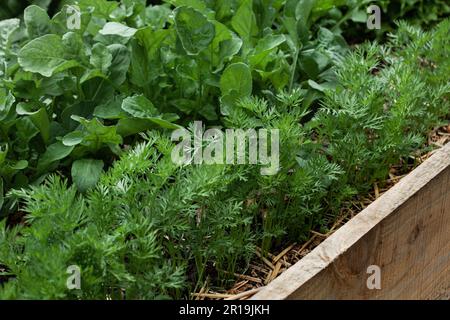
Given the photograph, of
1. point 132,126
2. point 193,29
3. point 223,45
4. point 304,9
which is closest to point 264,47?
point 223,45

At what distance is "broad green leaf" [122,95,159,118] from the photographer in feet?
6.09

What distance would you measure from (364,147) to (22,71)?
97cm

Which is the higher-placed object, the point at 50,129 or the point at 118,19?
the point at 118,19

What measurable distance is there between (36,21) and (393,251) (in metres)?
1.15

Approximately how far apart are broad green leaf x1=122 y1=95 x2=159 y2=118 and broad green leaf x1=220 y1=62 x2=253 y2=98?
0.66 feet

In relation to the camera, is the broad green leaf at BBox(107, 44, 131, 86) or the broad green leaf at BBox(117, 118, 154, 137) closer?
the broad green leaf at BBox(117, 118, 154, 137)

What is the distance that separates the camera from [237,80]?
1873 mm

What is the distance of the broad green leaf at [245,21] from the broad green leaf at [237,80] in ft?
0.96

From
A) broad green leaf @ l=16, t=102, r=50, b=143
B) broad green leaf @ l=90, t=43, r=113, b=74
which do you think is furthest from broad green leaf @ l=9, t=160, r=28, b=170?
broad green leaf @ l=90, t=43, r=113, b=74

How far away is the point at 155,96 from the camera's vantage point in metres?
2.07

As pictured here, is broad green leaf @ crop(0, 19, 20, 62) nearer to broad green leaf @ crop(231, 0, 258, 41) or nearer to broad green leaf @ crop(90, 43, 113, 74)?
broad green leaf @ crop(90, 43, 113, 74)

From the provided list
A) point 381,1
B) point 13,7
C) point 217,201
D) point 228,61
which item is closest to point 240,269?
point 217,201
